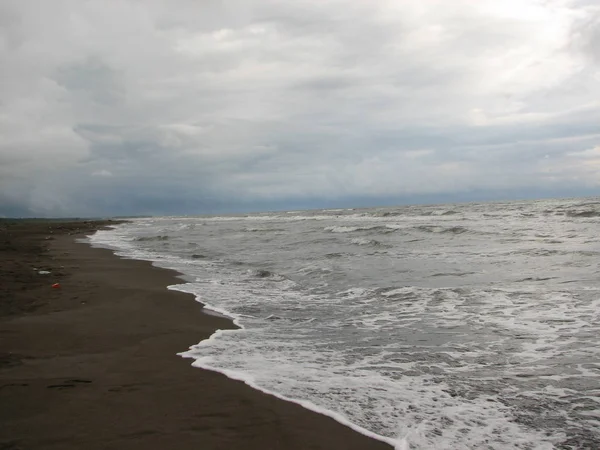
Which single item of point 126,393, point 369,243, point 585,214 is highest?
point 585,214

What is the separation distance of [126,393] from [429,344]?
3.89 meters

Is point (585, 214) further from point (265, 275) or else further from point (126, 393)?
point (126, 393)

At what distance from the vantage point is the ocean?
12.6ft

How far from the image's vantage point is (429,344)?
617cm

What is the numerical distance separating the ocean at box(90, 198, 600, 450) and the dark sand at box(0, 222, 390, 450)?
1.15 feet

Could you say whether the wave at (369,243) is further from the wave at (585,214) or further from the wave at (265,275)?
the wave at (585,214)

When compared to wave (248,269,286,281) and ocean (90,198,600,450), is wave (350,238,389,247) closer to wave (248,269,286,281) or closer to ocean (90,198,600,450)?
ocean (90,198,600,450)

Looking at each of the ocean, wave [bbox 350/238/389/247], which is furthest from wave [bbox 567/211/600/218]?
the ocean

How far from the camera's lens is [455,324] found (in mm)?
7160

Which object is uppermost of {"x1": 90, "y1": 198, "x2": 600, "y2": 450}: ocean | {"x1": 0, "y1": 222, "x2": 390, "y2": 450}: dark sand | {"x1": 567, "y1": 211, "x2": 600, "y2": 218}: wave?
{"x1": 567, "y1": 211, "x2": 600, "y2": 218}: wave

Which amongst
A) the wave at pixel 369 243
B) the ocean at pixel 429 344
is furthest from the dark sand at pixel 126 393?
the wave at pixel 369 243

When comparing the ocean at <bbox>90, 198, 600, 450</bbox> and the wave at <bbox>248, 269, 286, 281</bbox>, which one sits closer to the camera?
the ocean at <bbox>90, 198, 600, 450</bbox>

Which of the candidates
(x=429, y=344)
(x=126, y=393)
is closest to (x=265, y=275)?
(x=429, y=344)

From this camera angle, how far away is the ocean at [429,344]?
3854mm
